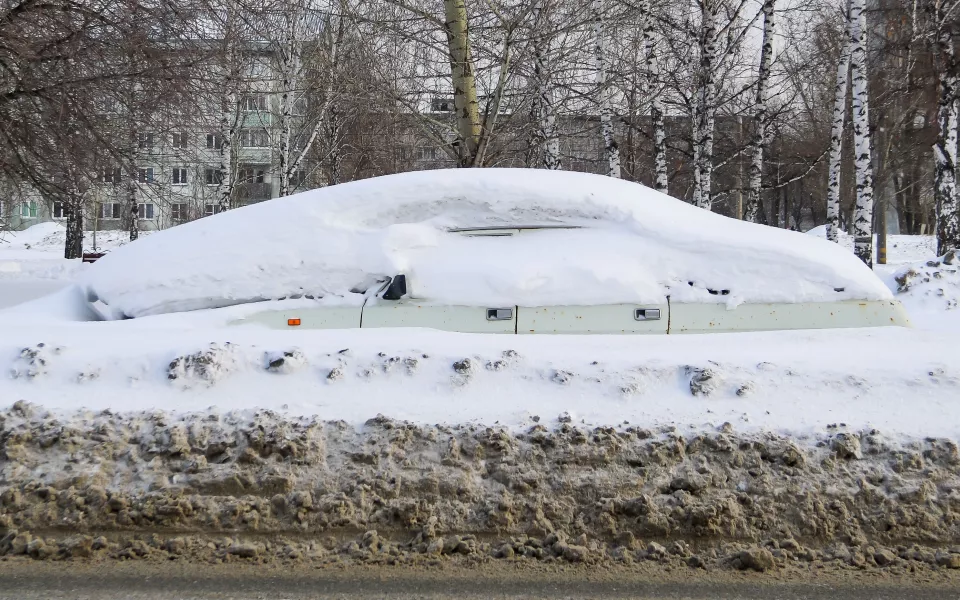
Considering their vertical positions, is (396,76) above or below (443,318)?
above

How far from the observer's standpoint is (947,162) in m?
14.6

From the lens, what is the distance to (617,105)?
15250mm

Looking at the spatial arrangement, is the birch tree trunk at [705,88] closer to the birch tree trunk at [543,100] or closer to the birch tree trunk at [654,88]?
the birch tree trunk at [654,88]

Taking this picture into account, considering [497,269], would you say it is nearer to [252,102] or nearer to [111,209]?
[252,102]

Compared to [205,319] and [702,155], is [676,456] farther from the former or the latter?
[702,155]

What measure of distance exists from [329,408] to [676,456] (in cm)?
170

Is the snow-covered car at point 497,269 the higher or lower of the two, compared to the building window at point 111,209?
lower

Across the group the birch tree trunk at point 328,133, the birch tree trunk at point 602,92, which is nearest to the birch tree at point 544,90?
the birch tree trunk at point 602,92

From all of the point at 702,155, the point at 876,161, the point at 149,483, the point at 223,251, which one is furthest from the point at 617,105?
the point at 876,161

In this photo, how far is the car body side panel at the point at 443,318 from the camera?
172 inches

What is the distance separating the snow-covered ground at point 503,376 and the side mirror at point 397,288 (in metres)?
0.25

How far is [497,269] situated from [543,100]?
8.40 m

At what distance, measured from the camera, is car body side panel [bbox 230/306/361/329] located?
4441mm

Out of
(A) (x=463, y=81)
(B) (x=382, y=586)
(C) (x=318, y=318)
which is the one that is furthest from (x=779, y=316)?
(A) (x=463, y=81)
